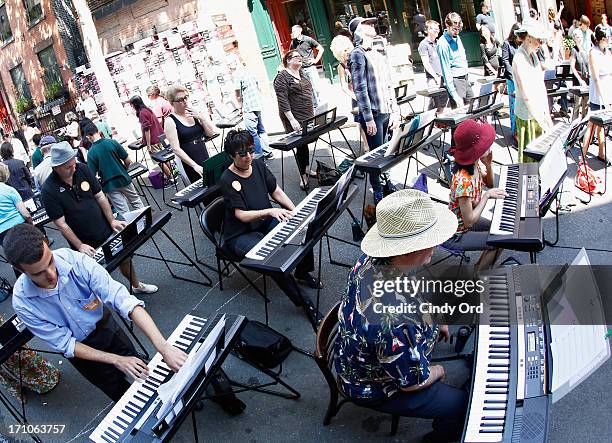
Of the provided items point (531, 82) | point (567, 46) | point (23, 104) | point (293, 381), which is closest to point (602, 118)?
point (531, 82)

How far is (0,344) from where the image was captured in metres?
3.47

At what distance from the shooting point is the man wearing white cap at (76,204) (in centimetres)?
460

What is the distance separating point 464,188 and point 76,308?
2657 millimetres

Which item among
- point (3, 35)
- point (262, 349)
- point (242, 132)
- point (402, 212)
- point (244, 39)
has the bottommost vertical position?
point (262, 349)

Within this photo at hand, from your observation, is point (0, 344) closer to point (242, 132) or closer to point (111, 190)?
point (242, 132)

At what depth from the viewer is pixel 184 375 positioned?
7.68ft

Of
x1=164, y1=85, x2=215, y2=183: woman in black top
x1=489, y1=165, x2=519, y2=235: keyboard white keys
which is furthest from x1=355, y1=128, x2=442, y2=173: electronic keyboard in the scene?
x1=164, y1=85, x2=215, y2=183: woman in black top

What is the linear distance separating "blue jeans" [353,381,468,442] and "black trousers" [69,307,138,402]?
1541 mm

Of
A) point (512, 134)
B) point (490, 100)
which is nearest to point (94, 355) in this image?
point (490, 100)

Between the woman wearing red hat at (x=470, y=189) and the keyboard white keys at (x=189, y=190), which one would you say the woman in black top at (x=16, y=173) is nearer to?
the keyboard white keys at (x=189, y=190)

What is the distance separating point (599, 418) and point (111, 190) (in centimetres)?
539

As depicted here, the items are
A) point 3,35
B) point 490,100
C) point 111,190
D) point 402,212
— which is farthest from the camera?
point 3,35

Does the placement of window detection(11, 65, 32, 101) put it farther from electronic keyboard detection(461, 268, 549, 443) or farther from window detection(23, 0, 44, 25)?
electronic keyboard detection(461, 268, 549, 443)

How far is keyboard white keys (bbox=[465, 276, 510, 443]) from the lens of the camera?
89.9 inches
